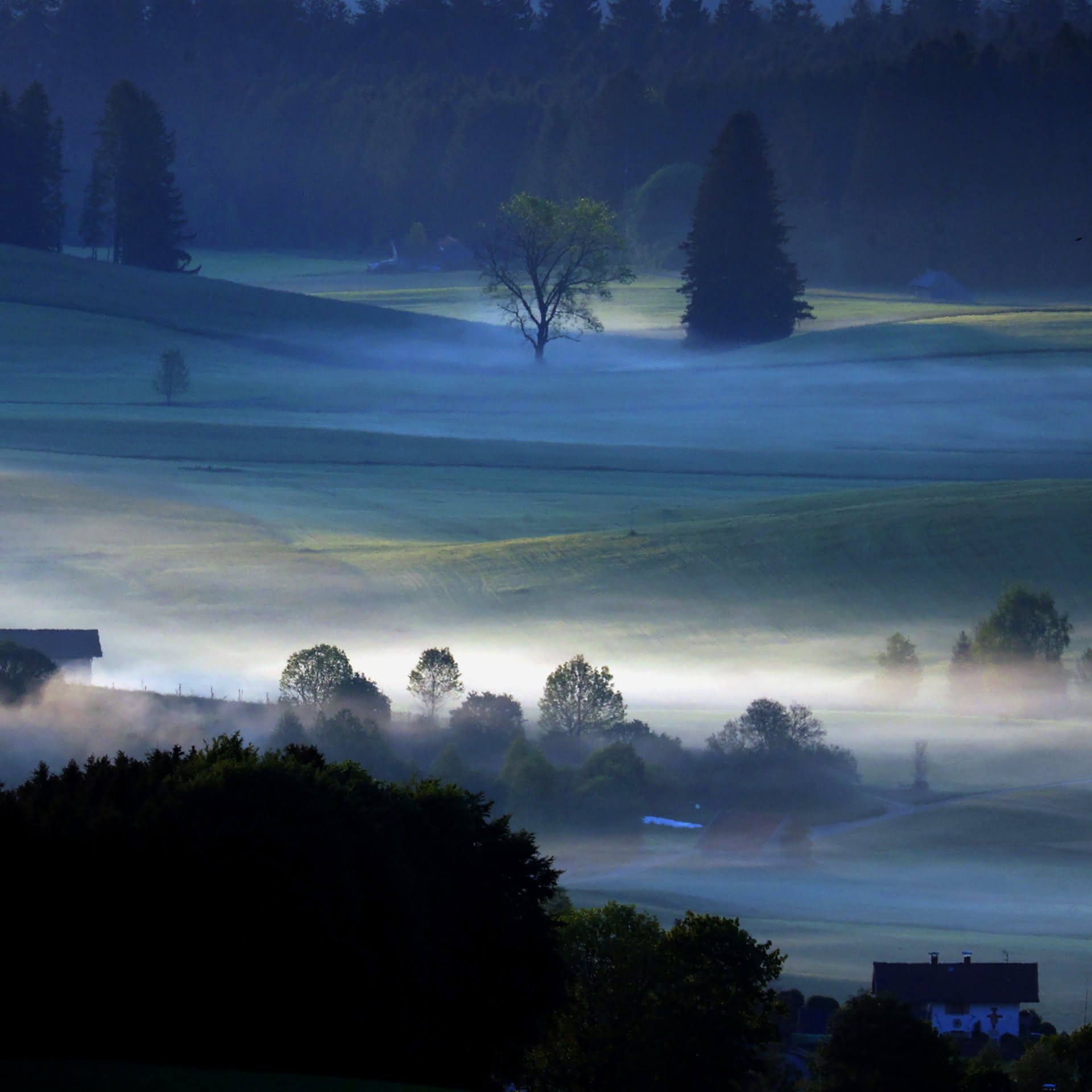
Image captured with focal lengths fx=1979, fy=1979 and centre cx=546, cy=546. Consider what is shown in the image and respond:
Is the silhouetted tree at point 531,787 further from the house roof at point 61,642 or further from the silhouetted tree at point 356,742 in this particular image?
the house roof at point 61,642

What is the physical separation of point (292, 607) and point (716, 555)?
35.9 ft

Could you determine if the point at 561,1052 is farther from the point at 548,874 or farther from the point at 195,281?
the point at 195,281

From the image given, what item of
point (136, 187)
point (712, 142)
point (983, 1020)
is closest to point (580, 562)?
point (983, 1020)

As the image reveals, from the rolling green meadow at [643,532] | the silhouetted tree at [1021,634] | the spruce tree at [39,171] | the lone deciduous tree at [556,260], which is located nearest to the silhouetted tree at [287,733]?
the rolling green meadow at [643,532]

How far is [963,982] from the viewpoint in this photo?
25.3m

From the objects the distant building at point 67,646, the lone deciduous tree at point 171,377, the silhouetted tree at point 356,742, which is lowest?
the silhouetted tree at point 356,742

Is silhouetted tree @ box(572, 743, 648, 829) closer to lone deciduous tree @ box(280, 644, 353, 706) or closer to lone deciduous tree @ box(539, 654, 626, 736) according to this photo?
lone deciduous tree @ box(539, 654, 626, 736)

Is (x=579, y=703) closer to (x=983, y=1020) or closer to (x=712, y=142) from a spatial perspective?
(x=983, y=1020)

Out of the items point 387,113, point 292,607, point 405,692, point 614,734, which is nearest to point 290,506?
point 292,607

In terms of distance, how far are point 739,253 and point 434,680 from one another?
64.0 metres

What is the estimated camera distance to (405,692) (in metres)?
37.4

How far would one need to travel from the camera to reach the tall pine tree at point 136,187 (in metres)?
106

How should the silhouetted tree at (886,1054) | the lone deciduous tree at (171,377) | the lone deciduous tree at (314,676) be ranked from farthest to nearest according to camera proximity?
the lone deciduous tree at (171,377)
the lone deciduous tree at (314,676)
the silhouetted tree at (886,1054)

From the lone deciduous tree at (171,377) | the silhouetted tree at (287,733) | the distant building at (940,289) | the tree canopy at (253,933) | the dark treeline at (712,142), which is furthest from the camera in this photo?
the dark treeline at (712,142)
